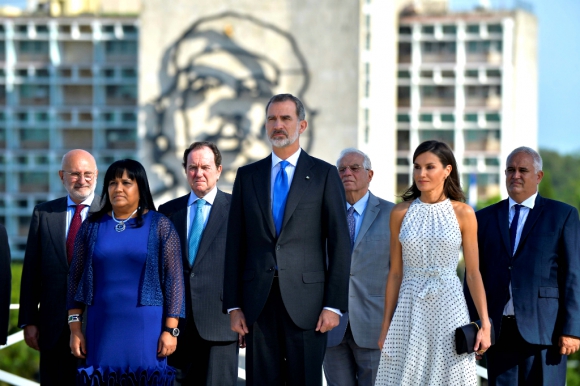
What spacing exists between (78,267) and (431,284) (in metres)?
2.00

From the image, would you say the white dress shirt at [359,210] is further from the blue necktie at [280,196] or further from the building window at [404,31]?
the building window at [404,31]

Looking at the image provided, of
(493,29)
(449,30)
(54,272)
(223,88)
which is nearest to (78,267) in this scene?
(54,272)

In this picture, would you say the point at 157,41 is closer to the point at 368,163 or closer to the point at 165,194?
the point at 165,194

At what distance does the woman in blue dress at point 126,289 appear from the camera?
18.3 feet

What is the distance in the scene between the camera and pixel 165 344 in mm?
5602

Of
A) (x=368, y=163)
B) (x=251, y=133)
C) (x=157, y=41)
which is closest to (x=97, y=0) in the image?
(x=157, y=41)

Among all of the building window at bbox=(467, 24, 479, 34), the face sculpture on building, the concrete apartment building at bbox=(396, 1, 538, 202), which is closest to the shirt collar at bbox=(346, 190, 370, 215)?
the face sculpture on building

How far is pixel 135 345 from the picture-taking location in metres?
5.57

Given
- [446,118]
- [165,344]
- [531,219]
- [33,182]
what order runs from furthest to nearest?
[446,118], [33,182], [531,219], [165,344]

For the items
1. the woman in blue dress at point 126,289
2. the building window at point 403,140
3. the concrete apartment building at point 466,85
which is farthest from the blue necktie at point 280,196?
the building window at point 403,140

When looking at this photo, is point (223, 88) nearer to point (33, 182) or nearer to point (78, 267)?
point (33, 182)

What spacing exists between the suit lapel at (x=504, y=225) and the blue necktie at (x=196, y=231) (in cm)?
201

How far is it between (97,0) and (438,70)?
Result: 70.4ft

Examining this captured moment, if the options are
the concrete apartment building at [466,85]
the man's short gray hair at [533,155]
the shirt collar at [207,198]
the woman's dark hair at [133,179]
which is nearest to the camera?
the woman's dark hair at [133,179]
